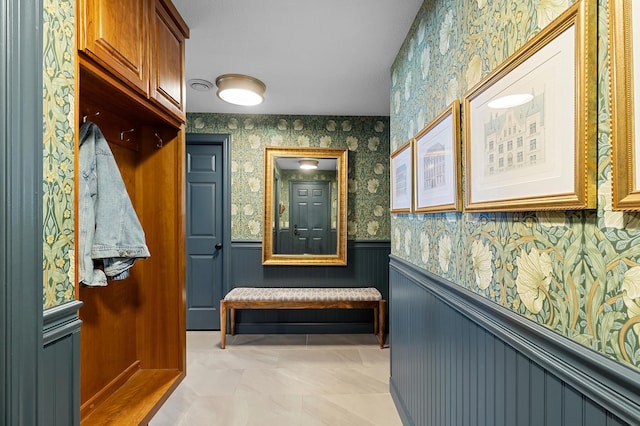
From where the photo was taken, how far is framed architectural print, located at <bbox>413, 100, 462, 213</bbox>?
1.24 m

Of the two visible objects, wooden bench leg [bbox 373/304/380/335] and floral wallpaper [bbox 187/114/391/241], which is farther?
floral wallpaper [bbox 187/114/391/241]

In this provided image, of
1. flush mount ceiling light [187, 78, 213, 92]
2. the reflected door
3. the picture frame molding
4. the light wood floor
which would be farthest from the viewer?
the reflected door

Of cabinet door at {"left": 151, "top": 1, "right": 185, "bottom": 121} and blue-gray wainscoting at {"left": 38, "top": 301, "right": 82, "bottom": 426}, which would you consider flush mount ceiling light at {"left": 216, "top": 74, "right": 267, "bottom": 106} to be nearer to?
cabinet door at {"left": 151, "top": 1, "right": 185, "bottom": 121}

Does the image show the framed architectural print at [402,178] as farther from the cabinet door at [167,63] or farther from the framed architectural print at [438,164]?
the cabinet door at [167,63]

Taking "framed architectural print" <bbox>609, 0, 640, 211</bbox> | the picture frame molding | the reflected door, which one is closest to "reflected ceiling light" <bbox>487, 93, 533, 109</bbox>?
"framed architectural print" <bbox>609, 0, 640, 211</bbox>

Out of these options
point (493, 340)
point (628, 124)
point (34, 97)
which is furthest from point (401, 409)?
point (34, 97)

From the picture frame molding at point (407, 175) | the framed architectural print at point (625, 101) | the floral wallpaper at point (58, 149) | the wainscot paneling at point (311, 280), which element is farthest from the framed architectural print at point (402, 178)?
the floral wallpaper at point (58, 149)

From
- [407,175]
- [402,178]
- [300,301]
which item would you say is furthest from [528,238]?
[300,301]

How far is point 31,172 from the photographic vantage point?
79 cm

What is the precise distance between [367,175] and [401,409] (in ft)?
7.71

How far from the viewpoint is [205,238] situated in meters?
3.57

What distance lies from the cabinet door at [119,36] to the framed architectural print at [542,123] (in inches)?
53.5

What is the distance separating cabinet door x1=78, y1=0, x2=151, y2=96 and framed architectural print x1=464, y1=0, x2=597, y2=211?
1360 mm

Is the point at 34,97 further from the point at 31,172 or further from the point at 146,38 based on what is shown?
the point at 146,38
